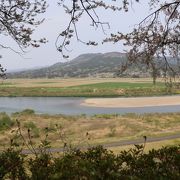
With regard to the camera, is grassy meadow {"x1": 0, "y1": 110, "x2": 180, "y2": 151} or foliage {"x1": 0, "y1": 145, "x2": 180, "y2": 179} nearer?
foliage {"x1": 0, "y1": 145, "x2": 180, "y2": 179}

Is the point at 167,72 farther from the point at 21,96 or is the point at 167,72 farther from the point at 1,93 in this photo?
the point at 1,93

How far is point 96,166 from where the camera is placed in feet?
17.4

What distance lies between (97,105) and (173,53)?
53.8m

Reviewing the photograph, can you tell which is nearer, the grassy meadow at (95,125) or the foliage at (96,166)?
the foliage at (96,166)

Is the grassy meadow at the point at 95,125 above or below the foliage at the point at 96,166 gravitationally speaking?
below

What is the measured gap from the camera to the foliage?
508 centimetres

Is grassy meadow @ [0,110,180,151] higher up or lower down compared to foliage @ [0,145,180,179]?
lower down

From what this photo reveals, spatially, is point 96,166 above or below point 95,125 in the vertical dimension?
above

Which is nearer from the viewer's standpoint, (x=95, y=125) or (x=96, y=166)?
(x=96, y=166)

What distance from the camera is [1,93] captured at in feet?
309

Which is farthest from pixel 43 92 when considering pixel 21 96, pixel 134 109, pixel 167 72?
pixel 167 72

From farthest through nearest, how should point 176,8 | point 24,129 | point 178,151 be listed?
1. point 24,129
2. point 176,8
3. point 178,151

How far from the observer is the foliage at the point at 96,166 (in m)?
5.08

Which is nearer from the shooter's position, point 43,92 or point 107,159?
point 107,159
